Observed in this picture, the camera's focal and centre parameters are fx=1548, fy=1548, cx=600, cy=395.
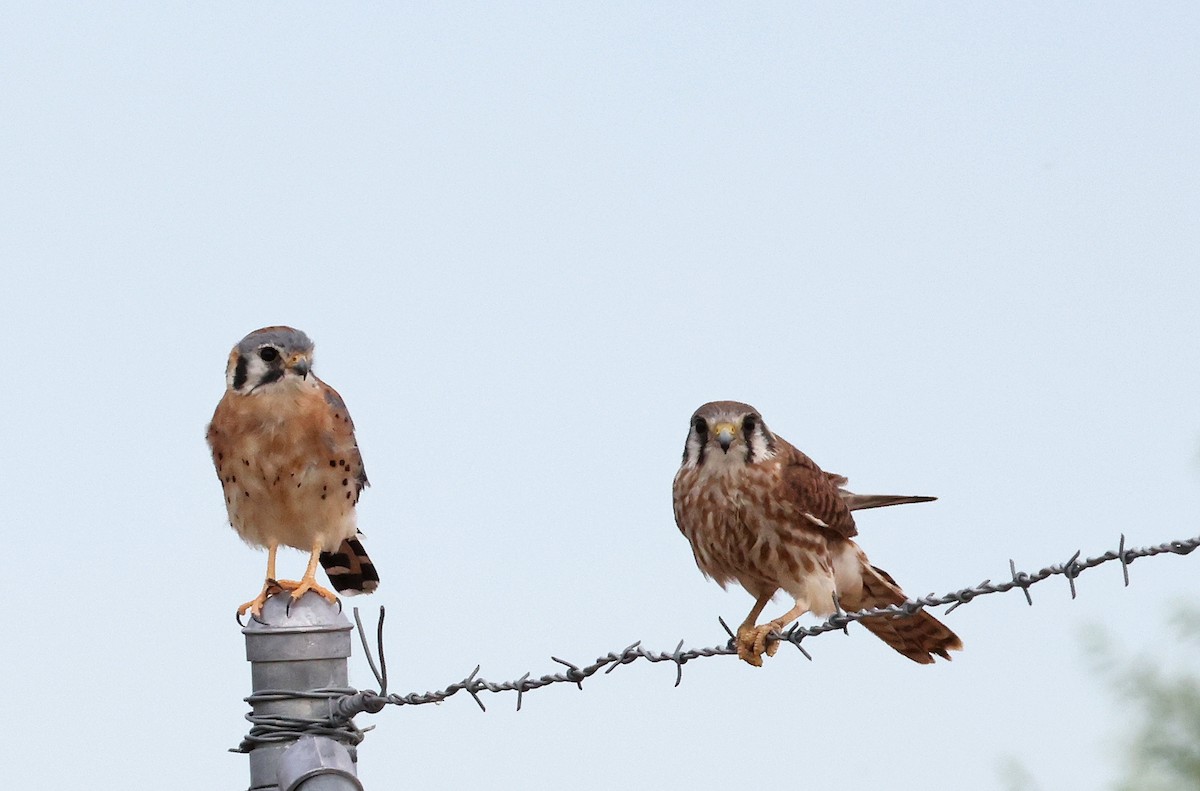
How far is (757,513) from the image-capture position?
3895mm

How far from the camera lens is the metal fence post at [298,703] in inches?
103

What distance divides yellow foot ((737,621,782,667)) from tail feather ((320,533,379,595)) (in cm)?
105

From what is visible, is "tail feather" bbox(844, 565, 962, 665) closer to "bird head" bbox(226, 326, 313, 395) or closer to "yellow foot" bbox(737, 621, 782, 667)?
"yellow foot" bbox(737, 621, 782, 667)

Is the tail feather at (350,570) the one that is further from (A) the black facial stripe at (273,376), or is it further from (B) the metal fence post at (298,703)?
(B) the metal fence post at (298,703)

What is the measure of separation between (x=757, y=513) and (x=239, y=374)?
135cm

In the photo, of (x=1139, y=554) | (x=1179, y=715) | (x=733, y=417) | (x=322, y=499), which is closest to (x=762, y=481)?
(x=733, y=417)

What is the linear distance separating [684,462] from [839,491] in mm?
463

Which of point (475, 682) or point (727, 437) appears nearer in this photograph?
point (475, 682)

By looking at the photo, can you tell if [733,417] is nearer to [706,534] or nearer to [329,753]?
[706,534]

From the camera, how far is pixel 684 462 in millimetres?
4023

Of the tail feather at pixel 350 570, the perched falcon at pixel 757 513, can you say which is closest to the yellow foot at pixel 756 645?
the perched falcon at pixel 757 513

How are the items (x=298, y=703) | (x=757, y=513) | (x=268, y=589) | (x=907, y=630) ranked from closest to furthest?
(x=298, y=703) < (x=268, y=589) < (x=757, y=513) < (x=907, y=630)

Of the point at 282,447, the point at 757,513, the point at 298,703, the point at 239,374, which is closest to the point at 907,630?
the point at 757,513

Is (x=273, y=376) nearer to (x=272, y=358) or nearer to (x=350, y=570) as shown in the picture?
(x=272, y=358)
